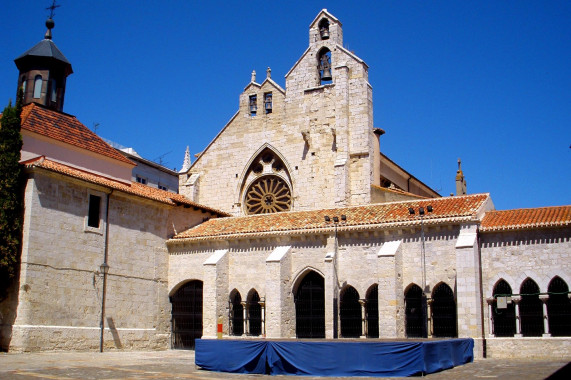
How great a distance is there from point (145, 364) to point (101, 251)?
8.10 metres

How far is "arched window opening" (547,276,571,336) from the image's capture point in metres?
21.8

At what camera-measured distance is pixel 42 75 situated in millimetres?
30719

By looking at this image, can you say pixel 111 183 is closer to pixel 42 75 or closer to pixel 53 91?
pixel 53 91

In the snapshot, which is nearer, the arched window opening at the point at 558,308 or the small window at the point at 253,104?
the arched window opening at the point at 558,308

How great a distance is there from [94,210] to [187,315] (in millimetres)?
6842

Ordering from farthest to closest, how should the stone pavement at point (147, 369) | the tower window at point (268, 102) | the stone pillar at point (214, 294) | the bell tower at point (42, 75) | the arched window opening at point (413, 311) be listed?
the tower window at point (268, 102), the bell tower at point (42, 75), the stone pillar at point (214, 294), the arched window opening at point (413, 311), the stone pavement at point (147, 369)

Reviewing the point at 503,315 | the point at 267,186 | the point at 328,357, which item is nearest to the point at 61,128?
the point at 267,186

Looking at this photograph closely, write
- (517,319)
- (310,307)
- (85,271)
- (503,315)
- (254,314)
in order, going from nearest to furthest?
(517,319), (503,315), (85,271), (310,307), (254,314)

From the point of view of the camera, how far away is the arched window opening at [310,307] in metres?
26.6

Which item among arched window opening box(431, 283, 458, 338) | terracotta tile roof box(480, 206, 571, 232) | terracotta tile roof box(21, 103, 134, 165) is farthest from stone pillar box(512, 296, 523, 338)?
terracotta tile roof box(21, 103, 134, 165)

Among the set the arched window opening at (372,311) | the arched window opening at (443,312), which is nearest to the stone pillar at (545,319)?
the arched window opening at (443,312)

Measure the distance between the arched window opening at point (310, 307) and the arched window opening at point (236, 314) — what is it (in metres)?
2.80

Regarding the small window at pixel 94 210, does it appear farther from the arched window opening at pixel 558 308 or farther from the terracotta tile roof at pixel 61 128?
the arched window opening at pixel 558 308

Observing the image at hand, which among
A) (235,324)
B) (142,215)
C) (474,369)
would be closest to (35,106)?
(142,215)
